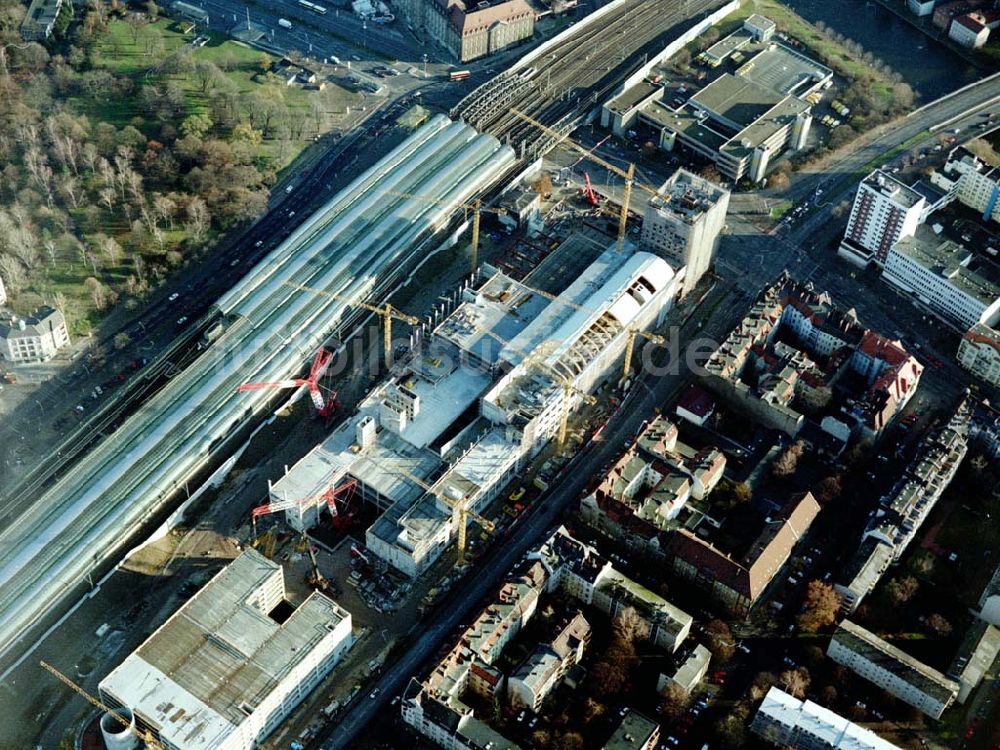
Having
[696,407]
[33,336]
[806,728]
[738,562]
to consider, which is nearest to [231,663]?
[738,562]

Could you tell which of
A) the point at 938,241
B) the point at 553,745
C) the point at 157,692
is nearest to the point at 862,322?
the point at 938,241

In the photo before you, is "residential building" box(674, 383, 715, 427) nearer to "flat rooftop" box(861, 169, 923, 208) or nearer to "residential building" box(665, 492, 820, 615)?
"residential building" box(665, 492, 820, 615)

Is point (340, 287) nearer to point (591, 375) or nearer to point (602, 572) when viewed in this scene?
point (591, 375)

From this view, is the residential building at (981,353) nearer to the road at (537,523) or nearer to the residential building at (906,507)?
the residential building at (906,507)

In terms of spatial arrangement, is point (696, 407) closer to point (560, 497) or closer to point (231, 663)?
point (560, 497)

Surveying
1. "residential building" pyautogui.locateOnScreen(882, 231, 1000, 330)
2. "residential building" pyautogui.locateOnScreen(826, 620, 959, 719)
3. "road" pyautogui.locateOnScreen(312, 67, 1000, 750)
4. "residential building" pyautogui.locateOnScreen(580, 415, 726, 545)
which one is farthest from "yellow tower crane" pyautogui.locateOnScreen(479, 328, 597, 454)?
"residential building" pyautogui.locateOnScreen(882, 231, 1000, 330)

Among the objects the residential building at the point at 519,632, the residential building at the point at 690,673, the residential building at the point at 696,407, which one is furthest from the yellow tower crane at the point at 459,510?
the residential building at the point at 696,407
